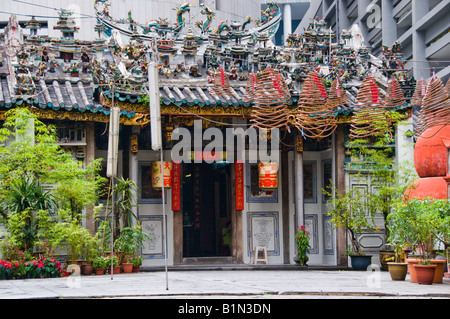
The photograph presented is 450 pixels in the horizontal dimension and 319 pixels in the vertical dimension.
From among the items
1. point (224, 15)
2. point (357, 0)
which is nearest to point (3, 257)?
point (224, 15)

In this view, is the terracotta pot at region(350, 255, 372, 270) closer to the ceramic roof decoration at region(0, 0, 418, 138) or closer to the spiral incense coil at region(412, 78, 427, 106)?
the ceramic roof decoration at region(0, 0, 418, 138)

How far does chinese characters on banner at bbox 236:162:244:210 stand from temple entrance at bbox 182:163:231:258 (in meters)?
1.16

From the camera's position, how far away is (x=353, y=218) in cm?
1678

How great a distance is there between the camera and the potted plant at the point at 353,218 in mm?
16578

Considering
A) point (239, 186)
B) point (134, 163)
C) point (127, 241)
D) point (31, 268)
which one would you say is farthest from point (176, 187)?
point (31, 268)

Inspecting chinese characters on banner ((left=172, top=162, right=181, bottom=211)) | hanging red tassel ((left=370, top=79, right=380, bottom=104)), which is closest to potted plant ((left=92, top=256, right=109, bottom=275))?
chinese characters on banner ((left=172, top=162, right=181, bottom=211))

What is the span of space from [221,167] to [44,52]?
5.63 meters

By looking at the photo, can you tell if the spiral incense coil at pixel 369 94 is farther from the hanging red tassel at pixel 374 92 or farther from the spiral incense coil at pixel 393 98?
the spiral incense coil at pixel 393 98

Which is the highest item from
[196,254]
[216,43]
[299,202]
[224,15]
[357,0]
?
[357,0]

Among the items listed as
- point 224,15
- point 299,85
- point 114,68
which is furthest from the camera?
point 224,15

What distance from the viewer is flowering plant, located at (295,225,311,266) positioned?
55.5 ft

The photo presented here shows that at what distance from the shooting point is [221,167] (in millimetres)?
19453

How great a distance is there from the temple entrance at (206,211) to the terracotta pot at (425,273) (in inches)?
319

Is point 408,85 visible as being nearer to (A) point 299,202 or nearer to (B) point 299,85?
(B) point 299,85
